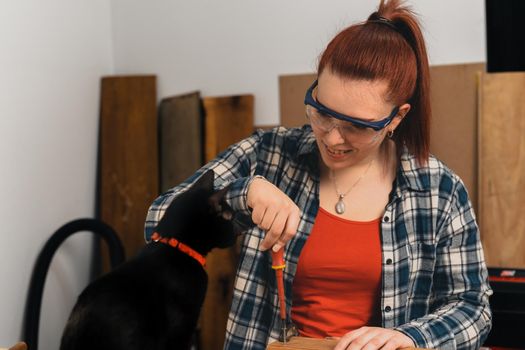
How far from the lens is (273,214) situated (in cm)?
86

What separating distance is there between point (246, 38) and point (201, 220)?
44.6 inches

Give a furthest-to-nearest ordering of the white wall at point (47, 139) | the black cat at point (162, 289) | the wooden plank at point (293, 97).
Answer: the wooden plank at point (293, 97) < the white wall at point (47, 139) < the black cat at point (162, 289)

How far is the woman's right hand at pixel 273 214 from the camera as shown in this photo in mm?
861

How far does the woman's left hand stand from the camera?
2.94 ft

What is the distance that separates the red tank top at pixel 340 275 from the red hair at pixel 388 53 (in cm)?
26

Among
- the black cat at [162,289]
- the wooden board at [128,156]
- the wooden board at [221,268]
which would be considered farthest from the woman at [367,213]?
the wooden board at [128,156]

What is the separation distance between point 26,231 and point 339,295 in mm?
924

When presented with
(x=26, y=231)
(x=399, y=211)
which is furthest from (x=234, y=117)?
(x=399, y=211)

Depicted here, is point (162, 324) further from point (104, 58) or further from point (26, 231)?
point (104, 58)

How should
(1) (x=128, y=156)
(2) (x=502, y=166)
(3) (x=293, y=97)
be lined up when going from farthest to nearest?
(1) (x=128, y=156), (3) (x=293, y=97), (2) (x=502, y=166)

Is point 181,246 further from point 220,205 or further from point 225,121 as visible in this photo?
point 225,121

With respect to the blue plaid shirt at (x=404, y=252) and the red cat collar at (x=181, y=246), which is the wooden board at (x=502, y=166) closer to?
the blue plaid shirt at (x=404, y=252)

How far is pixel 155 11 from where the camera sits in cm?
201

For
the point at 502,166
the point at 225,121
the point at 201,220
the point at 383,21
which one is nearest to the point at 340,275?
Answer: the point at 201,220
